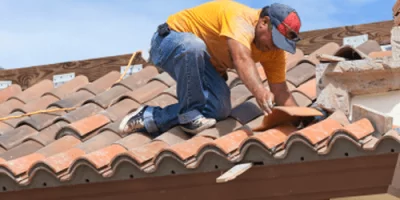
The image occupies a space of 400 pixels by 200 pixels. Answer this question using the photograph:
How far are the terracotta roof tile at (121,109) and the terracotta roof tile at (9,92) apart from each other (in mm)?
1894

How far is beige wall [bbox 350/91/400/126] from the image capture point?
16.5 ft

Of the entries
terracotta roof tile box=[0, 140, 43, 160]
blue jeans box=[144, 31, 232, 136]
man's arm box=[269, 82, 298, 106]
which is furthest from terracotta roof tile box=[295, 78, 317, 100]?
terracotta roof tile box=[0, 140, 43, 160]

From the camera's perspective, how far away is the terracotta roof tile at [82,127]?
5.70 metres

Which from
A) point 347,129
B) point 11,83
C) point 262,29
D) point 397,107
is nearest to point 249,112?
point 262,29

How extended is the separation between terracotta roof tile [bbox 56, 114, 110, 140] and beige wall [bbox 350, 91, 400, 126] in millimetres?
2011

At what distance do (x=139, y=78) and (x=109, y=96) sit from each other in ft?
1.73

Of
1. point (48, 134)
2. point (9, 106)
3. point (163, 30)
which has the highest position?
point (163, 30)

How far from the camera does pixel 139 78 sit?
7.12 meters

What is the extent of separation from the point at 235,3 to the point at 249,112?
82 centimetres

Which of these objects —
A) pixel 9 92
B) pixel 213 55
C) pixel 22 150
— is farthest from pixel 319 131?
pixel 9 92

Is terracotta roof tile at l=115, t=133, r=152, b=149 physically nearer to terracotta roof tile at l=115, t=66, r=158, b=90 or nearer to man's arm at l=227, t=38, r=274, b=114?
man's arm at l=227, t=38, r=274, b=114

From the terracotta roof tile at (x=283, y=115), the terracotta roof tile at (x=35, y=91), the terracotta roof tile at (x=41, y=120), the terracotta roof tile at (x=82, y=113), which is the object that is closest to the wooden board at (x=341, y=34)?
the terracotta roof tile at (x=82, y=113)

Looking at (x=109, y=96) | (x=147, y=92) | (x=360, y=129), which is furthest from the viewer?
(x=109, y=96)

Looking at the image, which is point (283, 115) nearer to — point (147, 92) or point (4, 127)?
point (147, 92)
